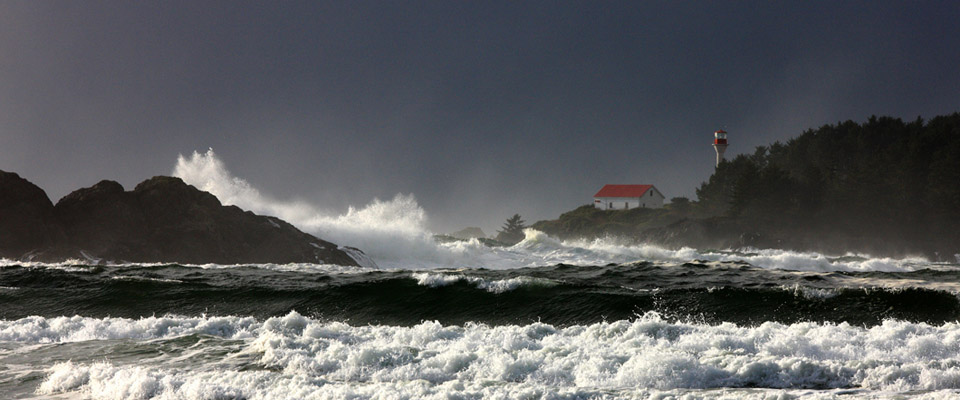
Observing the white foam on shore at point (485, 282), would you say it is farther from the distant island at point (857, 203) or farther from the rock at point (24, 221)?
the distant island at point (857, 203)

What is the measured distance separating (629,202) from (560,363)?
82.8m

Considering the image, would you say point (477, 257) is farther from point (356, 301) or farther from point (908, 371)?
point (908, 371)

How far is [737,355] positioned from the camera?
295 inches

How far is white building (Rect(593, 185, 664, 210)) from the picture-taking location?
8800 centimetres

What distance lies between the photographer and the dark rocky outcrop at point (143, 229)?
24406 mm

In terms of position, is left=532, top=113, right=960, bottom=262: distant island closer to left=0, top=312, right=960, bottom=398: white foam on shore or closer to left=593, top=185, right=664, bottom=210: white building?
left=593, top=185, right=664, bottom=210: white building

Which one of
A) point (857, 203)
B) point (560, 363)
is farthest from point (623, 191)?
point (560, 363)

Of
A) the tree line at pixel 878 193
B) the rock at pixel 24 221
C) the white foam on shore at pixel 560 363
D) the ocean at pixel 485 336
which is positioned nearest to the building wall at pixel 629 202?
Answer: the tree line at pixel 878 193

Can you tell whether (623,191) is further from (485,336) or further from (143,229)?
(485,336)

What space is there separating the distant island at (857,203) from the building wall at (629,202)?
→ 1026 cm

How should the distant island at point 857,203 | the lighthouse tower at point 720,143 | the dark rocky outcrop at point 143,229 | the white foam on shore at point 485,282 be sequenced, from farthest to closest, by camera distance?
the lighthouse tower at point 720,143 → the distant island at point 857,203 → the dark rocky outcrop at point 143,229 → the white foam on shore at point 485,282

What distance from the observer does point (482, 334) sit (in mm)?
9359

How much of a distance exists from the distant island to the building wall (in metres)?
10.3

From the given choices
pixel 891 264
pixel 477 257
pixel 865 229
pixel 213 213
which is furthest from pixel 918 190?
pixel 213 213
